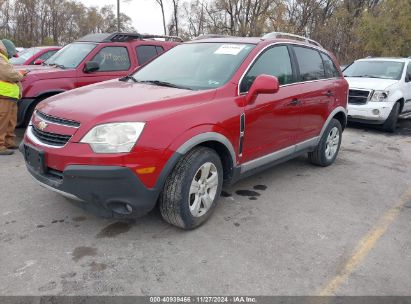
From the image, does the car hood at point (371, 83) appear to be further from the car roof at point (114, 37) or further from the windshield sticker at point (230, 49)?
the windshield sticker at point (230, 49)

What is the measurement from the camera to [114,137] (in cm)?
292

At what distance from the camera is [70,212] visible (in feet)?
12.4

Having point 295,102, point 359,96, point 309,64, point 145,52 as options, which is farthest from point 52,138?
point 359,96

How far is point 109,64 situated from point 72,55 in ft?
2.35

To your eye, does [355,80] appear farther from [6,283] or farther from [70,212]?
[6,283]

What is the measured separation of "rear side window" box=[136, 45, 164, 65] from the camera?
7449 millimetres

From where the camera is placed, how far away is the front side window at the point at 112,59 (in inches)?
277

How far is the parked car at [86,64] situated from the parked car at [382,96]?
431 cm

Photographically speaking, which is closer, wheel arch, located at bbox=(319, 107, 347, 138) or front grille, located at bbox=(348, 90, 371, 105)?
wheel arch, located at bbox=(319, 107, 347, 138)

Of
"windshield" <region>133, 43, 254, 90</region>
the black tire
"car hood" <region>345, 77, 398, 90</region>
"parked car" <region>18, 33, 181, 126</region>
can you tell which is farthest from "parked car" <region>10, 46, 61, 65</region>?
the black tire

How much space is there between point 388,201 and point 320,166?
1.34m

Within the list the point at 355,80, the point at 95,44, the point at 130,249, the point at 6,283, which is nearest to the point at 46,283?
the point at 6,283

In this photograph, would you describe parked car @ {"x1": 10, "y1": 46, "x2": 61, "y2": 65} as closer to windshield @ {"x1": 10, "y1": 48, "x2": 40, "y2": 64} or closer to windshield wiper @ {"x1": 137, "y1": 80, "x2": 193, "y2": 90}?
windshield @ {"x1": 10, "y1": 48, "x2": 40, "y2": 64}

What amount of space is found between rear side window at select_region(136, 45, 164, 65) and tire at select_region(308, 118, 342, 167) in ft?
12.4
